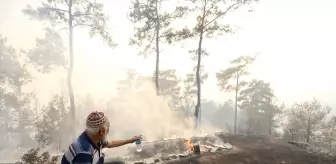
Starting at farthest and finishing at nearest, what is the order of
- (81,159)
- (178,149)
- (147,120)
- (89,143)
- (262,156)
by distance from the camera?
(147,120) < (178,149) < (262,156) < (89,143) < (81,159)

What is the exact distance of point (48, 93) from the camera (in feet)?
185

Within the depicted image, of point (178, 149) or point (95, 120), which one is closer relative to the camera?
point (95, 120)

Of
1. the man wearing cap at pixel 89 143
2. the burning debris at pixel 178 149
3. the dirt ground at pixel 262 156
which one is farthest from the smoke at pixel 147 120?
the man wearing cap at pixel 89 143

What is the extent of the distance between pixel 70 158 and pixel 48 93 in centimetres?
5845

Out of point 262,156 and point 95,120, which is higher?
point 95,120

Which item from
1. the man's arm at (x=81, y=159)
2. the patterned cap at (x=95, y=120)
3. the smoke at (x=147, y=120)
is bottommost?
the smoke at (x=147, y=120)

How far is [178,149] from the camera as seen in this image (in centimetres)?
1598

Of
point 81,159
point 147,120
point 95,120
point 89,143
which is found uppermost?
point 95,120

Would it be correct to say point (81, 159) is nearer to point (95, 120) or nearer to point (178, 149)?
point (95, 120)

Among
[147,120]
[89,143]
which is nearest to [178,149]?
[147,120]

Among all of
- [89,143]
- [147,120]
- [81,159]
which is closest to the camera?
[81,159]

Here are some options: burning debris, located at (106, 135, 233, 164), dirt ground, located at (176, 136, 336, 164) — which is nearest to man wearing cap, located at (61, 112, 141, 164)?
dirt ground, located at (176, 136, 336, 164)

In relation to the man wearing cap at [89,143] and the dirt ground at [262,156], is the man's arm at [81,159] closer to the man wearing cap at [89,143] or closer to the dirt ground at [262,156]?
the man wearing cap at [89,143]

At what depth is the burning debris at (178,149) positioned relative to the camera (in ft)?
45.9
